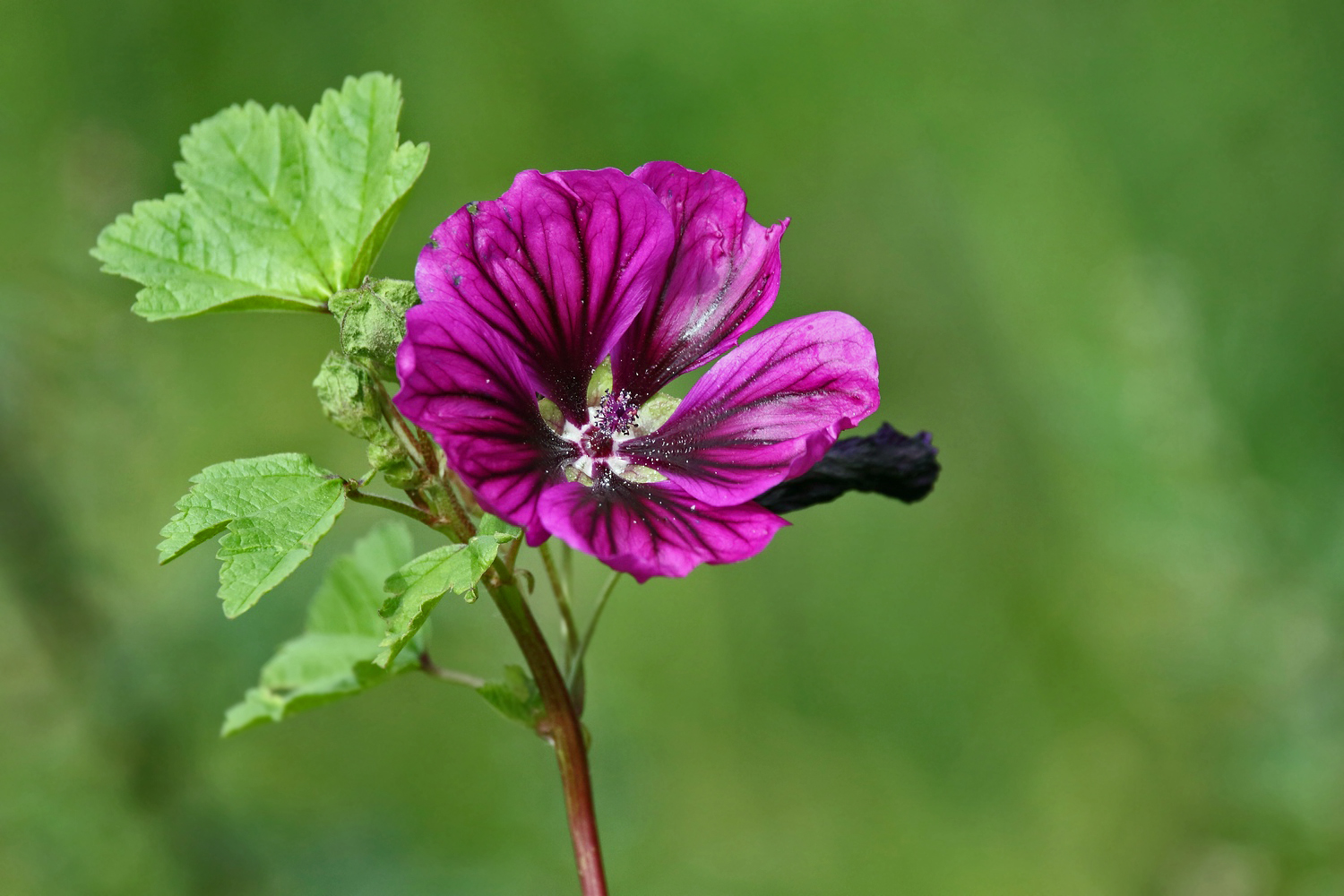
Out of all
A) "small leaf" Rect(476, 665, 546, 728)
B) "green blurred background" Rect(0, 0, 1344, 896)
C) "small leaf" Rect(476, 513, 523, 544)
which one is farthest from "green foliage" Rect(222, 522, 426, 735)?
"green blurred background" Rect(0, 0, 1344, 896)

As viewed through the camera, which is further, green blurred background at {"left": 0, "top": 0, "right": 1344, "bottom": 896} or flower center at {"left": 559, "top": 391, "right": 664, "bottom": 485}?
green blurred background at {"left": 0, "top": 0, "right": 1344, "bottom": 896}

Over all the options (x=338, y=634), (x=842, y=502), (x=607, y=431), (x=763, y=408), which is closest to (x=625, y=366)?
(x=607, y=431)

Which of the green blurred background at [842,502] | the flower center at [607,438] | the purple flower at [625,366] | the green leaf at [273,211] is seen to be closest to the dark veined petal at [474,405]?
the purple flower at [625,366]

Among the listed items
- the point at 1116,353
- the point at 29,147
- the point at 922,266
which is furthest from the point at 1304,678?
the point at 29,147

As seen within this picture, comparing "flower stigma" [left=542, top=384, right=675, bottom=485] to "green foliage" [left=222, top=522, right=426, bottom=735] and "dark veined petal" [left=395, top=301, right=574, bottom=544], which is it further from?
"green foliage" [left=222, top=522, right=426, bottom=735]

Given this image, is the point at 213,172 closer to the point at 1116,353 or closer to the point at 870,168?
the point at 1116,353

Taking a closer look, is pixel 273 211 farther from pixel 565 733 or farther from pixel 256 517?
pixel 565 733

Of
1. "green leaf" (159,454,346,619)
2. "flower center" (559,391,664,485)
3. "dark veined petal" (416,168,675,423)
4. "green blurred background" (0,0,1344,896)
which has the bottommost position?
"green leaf" (159,454,346,619)
